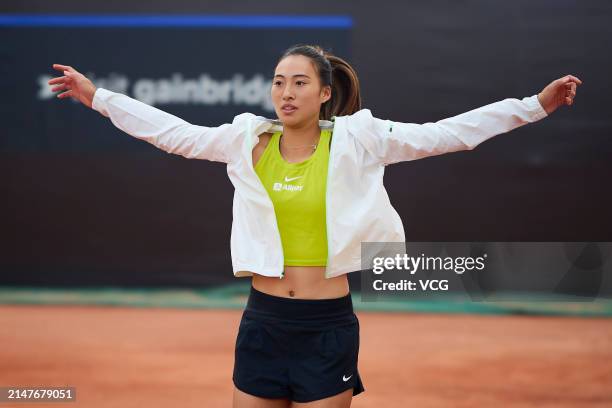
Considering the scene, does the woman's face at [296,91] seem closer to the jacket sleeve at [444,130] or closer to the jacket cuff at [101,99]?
the jacket sleeve at [444,130]

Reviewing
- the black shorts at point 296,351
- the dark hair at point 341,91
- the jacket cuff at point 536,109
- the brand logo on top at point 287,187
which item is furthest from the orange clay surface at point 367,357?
the jacket cuff at point 536,109

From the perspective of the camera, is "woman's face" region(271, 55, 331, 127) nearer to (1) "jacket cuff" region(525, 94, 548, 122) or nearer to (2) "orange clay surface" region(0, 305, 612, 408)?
(1) "jacket cuff" region(525, 94, 548, 122)

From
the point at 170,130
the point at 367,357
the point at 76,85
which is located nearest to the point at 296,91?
the point at 170,130

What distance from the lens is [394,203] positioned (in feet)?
24.0

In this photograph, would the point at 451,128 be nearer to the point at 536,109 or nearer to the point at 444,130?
the point at 444,130

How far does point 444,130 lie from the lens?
249 centimetres

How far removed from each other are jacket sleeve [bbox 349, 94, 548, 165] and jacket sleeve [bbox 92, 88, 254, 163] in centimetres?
39

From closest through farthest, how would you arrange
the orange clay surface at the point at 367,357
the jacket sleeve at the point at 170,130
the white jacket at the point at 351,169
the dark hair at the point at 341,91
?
the white jacket at the point at 351,169 < the jacket sleeve at the point at 170,130 < the dark hair at the point at 341,91 < the orange clay surface at the point at 367,357

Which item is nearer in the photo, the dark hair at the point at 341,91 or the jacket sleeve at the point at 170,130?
the jacket sleeve at the point at 170,130

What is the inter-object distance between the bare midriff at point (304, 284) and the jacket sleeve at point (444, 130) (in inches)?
15.5

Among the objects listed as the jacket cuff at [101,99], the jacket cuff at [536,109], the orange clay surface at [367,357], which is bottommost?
the orange clay surface at [367,357]

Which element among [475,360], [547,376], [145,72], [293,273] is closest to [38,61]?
[145,72]

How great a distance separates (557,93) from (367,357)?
3.15m

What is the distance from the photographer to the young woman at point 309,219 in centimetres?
249
